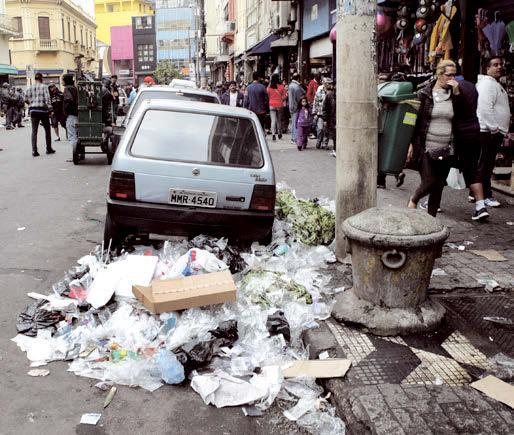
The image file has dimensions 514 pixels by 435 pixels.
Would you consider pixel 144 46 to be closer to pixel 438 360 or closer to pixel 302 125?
pixel 302 125

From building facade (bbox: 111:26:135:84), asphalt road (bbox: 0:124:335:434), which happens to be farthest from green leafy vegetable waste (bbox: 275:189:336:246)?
building facade (bbox: 111:26:135:84)

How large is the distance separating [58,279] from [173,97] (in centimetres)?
498

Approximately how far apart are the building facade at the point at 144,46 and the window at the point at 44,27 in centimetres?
4612

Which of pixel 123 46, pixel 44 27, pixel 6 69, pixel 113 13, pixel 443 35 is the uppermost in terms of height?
pixel 113 13

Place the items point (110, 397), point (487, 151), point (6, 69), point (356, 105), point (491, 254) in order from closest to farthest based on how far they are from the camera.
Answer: point (110, 397) → point (356, 105) → point (491, 254) → point (487, 151) → point (6, 69)

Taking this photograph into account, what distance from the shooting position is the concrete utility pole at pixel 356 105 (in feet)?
17.2

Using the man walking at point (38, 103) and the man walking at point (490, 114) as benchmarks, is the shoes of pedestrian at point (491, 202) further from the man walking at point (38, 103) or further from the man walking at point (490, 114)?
the man walking at point (38, 103)

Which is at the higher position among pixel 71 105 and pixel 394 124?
pixel 71 105

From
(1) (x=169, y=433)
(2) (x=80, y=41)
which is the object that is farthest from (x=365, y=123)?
(2) (x=80, y=41)

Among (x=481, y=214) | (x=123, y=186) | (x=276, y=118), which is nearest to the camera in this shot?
(x=123, y=186)

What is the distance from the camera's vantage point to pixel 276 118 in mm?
→ 18500

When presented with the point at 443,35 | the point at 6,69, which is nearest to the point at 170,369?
the point at 443,35

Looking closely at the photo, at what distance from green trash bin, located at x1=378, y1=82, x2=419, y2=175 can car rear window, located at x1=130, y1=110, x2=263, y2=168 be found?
4.12 feet

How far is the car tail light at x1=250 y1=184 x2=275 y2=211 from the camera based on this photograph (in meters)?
5.63
